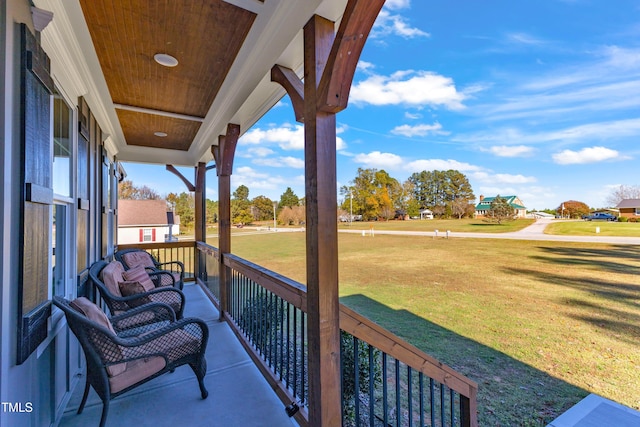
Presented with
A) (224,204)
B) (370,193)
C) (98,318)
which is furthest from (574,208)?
(98,318)

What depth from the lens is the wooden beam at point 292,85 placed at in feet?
6.01

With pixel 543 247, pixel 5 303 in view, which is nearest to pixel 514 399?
pixel 5 303

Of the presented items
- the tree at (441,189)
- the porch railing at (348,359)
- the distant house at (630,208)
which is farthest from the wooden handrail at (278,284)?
the tree at (441,189)

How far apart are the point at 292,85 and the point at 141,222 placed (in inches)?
776

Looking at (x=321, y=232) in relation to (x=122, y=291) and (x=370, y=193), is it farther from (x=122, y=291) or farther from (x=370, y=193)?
(x=370, y=193)

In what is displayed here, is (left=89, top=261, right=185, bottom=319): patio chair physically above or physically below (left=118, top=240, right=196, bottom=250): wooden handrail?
below

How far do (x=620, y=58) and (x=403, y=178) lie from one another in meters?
17.6

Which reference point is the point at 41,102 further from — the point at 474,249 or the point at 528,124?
the point at 528,124

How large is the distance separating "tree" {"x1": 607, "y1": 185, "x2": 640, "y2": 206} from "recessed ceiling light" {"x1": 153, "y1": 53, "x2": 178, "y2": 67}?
20473 mm

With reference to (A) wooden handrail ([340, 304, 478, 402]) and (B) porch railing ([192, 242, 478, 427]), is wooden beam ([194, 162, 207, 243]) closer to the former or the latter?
(B) porch railing ([192, 242, 478, 427])

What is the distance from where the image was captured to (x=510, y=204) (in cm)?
2861

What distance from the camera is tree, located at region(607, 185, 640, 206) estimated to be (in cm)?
1408

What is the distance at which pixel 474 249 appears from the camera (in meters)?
15.6

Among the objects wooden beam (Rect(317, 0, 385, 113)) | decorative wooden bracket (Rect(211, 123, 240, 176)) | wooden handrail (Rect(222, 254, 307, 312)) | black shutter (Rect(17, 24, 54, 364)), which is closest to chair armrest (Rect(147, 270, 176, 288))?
wooden handrail (Rect(222, 254, 307, 312))
